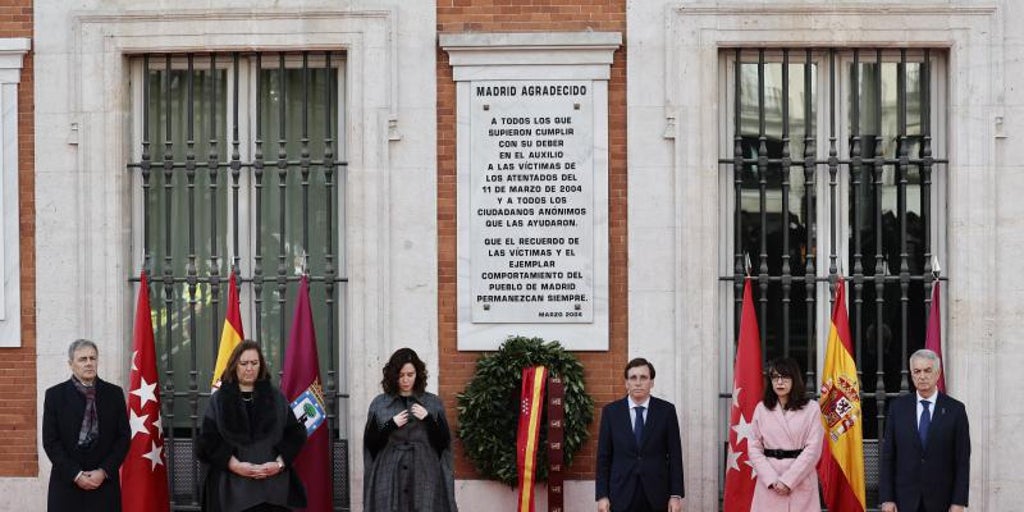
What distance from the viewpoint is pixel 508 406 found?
35.9 feet

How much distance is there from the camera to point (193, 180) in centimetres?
1169

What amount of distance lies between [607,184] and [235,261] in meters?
2.75

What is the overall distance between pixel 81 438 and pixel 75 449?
76mm

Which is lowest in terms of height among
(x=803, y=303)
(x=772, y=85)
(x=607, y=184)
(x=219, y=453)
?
(x=219, y=453)

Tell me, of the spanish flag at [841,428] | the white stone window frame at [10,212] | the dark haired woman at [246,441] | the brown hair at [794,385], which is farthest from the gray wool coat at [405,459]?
the white stone window frame at [10,212]

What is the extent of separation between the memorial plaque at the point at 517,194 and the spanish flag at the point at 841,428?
6.28ft

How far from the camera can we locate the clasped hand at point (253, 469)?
955 centimetres

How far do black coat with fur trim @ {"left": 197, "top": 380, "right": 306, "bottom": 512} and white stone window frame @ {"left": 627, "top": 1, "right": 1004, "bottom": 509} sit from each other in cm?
273

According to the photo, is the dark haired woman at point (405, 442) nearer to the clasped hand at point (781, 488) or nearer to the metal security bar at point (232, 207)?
the metal security bar at point (232, 207)

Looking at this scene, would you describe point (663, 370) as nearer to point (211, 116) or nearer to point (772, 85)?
point (772, 85)

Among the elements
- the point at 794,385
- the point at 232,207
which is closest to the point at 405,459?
the point at 794,385

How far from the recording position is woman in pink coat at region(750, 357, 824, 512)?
369 inches

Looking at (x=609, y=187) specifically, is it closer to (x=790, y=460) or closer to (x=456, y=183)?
(x=456, y=183)

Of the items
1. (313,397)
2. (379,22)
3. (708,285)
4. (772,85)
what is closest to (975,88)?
(772,85)
